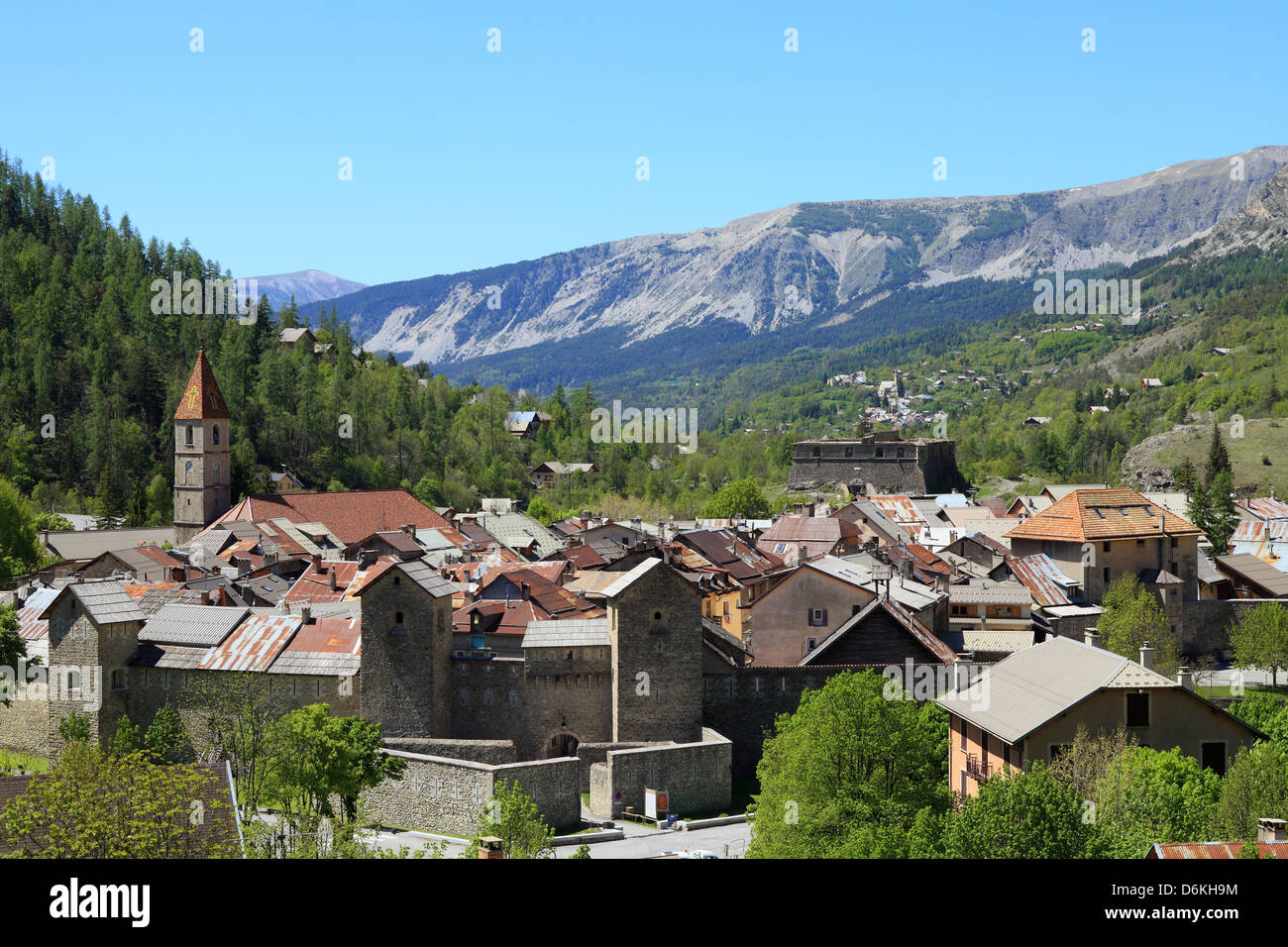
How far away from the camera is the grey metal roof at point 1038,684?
120 ft

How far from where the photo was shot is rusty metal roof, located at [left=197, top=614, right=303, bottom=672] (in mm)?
47562

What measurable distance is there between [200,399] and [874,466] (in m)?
82.4

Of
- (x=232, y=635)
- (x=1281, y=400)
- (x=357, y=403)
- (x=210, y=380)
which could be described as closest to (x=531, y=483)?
(x=357, y=403)

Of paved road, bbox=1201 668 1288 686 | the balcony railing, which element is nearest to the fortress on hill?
paved road, bbox=1201 668 1288 686

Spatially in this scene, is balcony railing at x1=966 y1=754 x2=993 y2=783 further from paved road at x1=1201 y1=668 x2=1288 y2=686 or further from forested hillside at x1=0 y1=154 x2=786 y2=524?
Result: forested hillside at x1=0 y1=154 x2=786 y2=524

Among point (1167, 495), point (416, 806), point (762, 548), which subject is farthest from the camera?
point (1167, 495)

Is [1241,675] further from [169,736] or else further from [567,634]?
[169,736]

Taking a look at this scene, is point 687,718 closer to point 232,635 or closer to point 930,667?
point 930,667

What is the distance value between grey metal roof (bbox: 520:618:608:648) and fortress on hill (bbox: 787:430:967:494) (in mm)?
107075

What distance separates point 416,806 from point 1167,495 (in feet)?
306

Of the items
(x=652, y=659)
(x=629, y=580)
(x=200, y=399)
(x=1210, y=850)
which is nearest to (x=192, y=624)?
(x=629, y=580)

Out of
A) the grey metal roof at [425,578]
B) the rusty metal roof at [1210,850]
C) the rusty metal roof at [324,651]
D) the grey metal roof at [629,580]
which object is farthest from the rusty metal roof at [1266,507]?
the rusty metal roof at [1210,850]

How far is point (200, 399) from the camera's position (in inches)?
3873

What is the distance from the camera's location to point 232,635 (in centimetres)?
4969
